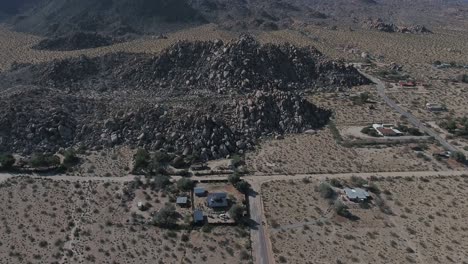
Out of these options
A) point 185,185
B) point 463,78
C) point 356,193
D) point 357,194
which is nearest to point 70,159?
point 185,185

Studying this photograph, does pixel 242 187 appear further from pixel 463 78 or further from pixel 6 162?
pixel 463 78

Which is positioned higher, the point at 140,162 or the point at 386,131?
the point at 386,131

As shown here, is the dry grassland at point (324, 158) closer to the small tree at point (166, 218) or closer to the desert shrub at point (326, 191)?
the desert shrub at point (326, 191)

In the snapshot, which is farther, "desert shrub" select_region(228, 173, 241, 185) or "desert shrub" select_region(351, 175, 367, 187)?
"desert shrub" select_region(351, 175, 367, 187)

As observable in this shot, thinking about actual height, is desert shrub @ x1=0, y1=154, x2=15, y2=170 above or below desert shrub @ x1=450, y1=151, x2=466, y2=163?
below

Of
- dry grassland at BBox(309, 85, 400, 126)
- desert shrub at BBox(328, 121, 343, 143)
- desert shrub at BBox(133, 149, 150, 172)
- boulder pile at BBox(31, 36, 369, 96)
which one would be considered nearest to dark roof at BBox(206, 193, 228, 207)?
desert shrub at BBox(133, 149, 150, 172)

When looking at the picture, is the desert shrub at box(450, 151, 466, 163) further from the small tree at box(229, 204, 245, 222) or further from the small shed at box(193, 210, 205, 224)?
the small shed at box(193, 210, 205, 224)

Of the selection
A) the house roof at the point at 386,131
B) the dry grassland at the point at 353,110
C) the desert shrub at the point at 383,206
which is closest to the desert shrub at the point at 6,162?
the desert shrub at the point at 383,206
